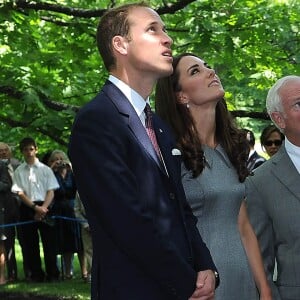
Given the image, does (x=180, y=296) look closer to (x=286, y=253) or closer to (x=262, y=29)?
(x=286, y=253)

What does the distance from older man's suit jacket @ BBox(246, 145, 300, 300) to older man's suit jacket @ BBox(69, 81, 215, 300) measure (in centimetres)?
112

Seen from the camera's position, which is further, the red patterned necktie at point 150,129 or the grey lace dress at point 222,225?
the grey lace dress at point 222,225

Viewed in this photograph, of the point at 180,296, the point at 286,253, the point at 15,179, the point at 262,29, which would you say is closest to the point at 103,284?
the point at 180,296

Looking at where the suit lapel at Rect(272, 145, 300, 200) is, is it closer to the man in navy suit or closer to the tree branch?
the man in navy suit

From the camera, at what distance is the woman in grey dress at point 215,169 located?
150 inches

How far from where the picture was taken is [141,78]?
3.18 metres

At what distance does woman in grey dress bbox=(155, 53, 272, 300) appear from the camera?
12.5 ft

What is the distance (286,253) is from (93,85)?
7.69 metres

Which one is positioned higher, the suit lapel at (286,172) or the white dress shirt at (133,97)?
the white dress shirt at (133,97)

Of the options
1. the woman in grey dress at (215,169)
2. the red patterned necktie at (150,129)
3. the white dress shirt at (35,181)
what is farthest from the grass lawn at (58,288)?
the red patterned necktie at (150,129)

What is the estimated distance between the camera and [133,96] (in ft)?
10.4

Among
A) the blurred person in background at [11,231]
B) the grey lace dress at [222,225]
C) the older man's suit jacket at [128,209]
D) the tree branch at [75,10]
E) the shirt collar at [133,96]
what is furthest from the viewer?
the blurred person in background at [11,231]

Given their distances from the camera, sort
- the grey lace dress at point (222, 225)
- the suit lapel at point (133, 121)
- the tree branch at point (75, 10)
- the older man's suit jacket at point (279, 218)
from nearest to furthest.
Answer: the suit lapel at point (133, 121)
the grey lace dress at point (222, 225)
the older man's suit jacket at point (279, 218)
the tree branch at point (75, 10)

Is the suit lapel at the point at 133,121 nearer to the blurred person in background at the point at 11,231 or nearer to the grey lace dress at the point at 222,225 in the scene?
the grey lace dress at the point at 222,225
